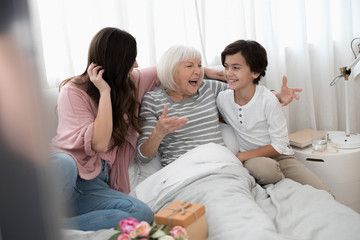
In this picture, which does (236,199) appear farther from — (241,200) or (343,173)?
(343,173)

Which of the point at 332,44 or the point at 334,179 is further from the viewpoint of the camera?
the point at 332,44

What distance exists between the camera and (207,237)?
1.15m

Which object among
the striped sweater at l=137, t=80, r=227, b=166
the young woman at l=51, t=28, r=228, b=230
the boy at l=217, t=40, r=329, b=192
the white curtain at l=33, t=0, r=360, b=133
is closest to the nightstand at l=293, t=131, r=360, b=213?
the boy at l=217, t=40, r=329, b=192

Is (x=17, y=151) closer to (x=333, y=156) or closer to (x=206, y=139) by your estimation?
(x=206, y=139)

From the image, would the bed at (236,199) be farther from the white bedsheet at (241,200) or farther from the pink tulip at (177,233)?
the pink tulip at (177,233)

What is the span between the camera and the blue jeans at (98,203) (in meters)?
1.31

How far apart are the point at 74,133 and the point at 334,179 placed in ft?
4.33

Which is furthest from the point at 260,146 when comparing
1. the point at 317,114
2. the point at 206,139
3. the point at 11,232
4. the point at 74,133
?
the point at 11,232

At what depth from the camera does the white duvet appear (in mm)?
1123

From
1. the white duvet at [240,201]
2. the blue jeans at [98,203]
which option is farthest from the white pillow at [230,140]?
the blue jeans at [98,203]

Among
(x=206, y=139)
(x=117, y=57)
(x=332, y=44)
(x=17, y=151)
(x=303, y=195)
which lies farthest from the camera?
(x=332, y=44)

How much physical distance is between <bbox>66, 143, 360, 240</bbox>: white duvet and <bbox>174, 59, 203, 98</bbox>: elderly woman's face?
30cm

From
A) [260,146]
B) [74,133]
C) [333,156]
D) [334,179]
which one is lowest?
[334,179]

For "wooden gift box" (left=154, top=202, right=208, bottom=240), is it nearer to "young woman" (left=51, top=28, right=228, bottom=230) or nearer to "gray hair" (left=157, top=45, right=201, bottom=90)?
"young woman" (left=51, top=28, right=228, bottom=230)
